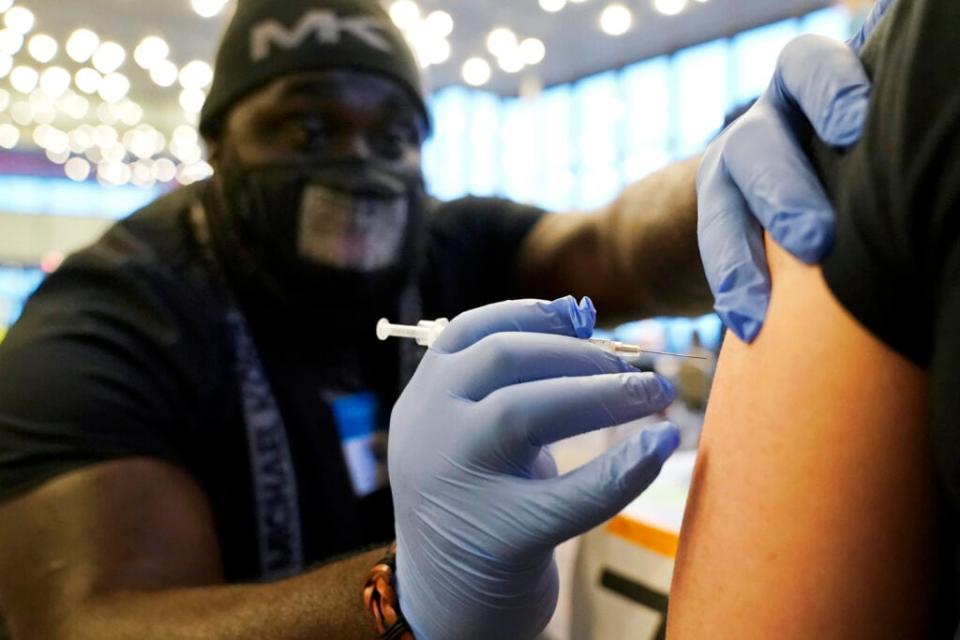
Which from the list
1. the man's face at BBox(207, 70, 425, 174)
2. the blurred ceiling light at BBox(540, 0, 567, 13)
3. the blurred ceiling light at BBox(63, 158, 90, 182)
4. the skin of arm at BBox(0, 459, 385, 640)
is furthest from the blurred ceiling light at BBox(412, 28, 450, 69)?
the blurred ceiling light at BBox(63, 158, 90, 182)

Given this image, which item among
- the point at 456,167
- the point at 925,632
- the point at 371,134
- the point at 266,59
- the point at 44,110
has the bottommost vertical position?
the point at 456,167

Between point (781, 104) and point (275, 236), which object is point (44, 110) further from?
point (781, 104)

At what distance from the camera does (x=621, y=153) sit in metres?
7.96

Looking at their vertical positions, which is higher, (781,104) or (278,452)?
(781,104)

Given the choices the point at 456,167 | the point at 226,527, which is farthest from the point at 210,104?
the point at 456,167

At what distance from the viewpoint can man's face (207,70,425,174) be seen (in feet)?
4.58

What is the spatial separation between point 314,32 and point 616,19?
19.3 feet

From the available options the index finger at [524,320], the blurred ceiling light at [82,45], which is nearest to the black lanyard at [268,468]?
the index finger at [524,320]

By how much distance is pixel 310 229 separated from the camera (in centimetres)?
139

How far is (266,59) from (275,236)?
332mm

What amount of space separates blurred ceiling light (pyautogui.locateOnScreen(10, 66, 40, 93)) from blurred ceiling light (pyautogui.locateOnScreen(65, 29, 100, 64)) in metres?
Result: 0.65

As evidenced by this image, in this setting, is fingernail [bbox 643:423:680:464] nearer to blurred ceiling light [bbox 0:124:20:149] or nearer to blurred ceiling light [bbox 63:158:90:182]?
blurred ceiling light [bbox 0:124:20:149]

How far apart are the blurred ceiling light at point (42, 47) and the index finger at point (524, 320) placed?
7222 mm

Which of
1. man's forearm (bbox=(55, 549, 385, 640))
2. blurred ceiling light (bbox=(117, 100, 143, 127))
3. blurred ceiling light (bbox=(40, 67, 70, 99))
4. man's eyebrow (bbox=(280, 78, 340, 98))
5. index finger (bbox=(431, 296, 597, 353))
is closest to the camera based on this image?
index finger (bbox=(431, 296, 597, 353))
